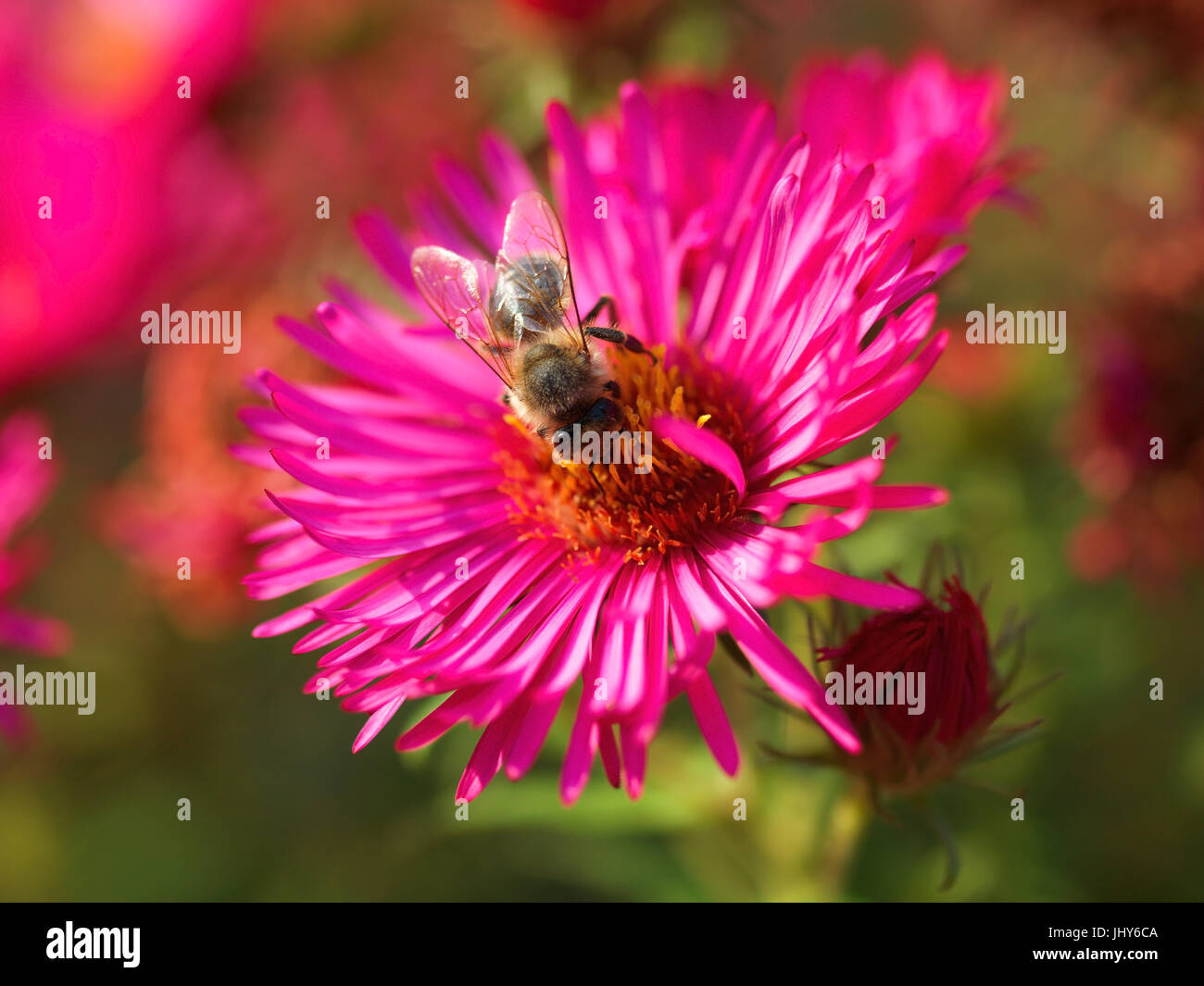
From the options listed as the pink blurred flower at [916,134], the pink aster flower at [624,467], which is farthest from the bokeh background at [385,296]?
the pink aster flower at [624,467]

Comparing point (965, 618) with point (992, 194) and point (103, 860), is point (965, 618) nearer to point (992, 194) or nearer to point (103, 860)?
point (992, 194)

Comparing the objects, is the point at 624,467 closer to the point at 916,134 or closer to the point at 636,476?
the point at 636,476

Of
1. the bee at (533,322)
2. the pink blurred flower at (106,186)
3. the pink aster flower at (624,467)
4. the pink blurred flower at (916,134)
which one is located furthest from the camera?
the pink blurred flower at (106,186)

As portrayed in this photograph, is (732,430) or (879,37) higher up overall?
(879,37)

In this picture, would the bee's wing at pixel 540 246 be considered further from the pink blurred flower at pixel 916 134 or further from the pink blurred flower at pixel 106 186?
the pink blurred flower at pixel 106 186

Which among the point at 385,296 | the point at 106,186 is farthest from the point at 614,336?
the point at 106,186

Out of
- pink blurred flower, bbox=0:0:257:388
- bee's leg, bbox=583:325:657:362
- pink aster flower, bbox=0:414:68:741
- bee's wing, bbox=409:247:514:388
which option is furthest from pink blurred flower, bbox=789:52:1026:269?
pink blurred flower, bbox=0:0:257:388

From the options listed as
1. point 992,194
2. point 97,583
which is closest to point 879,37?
point 992,194
